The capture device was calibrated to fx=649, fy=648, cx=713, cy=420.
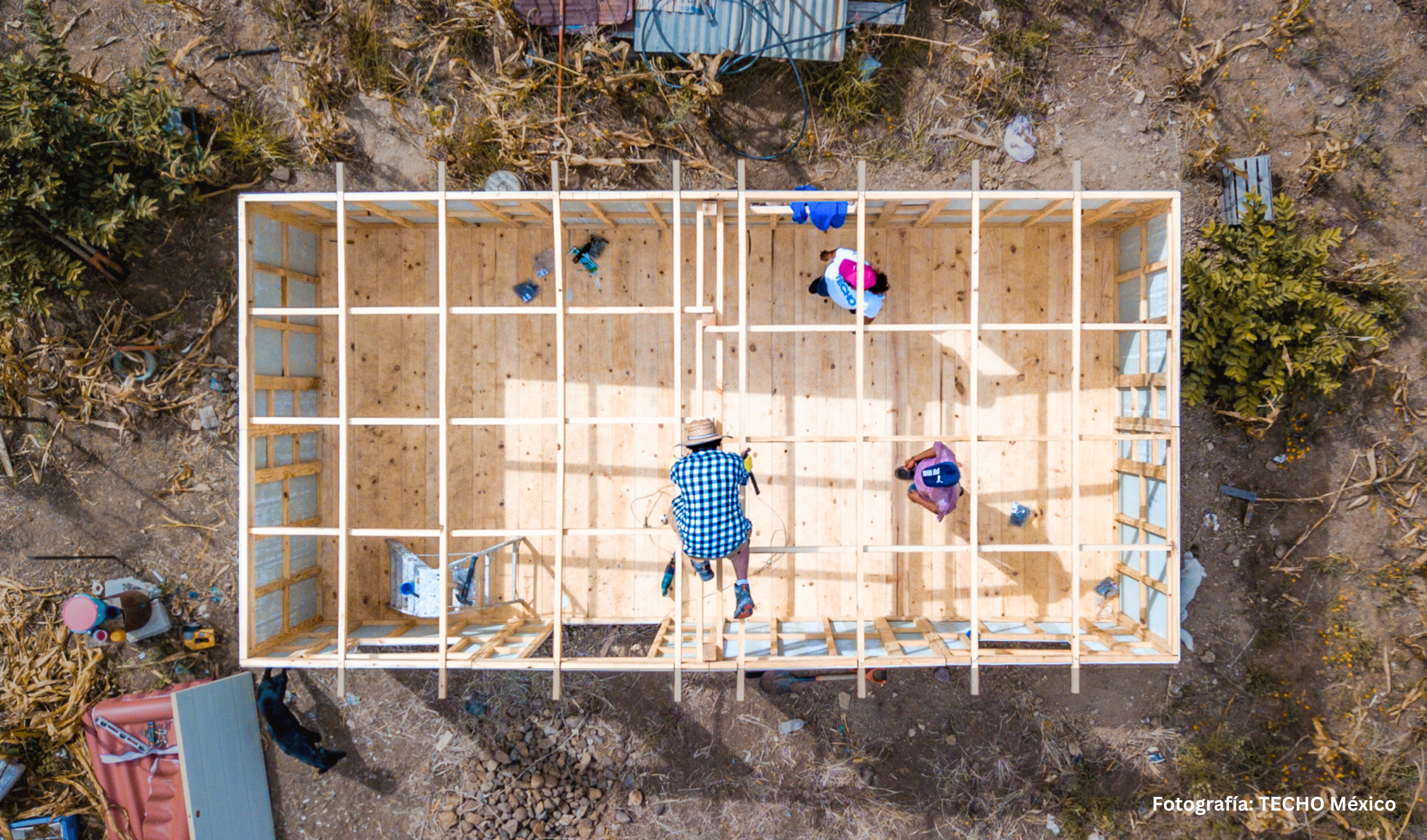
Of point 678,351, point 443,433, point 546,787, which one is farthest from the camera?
point 546,787

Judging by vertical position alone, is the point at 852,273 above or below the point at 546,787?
above

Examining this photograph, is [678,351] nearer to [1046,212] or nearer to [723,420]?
[723,420]

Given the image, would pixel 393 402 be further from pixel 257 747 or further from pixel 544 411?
pixel 257 747

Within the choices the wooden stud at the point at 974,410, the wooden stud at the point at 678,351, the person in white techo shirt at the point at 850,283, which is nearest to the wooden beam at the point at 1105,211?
the wooden stud at the point at 974,410

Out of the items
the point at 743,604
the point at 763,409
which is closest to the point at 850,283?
the point at 763,409

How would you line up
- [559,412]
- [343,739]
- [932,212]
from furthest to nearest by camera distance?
[343,739], [932,212], [559,412]

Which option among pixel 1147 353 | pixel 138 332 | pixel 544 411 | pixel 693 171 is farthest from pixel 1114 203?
pixel 138 332

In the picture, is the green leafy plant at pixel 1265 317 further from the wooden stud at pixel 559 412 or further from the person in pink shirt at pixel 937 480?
the wooden stud at pixel 559 412
